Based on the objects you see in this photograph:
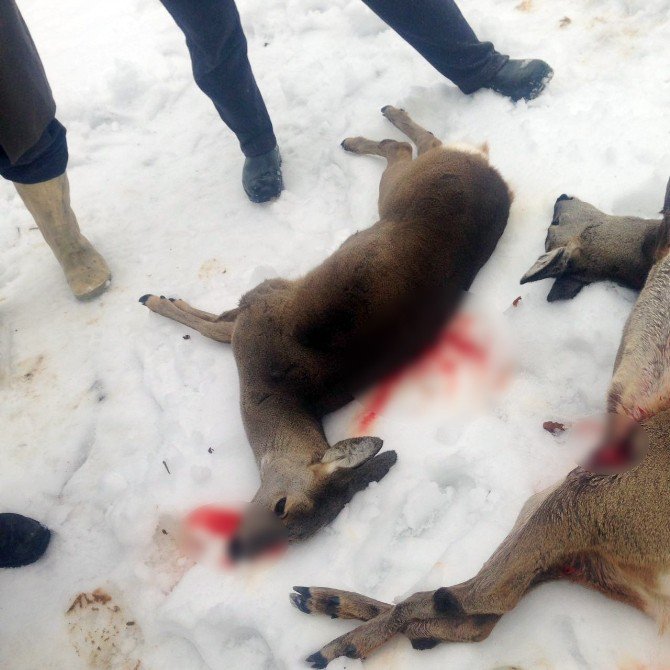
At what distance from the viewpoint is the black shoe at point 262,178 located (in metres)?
4.76

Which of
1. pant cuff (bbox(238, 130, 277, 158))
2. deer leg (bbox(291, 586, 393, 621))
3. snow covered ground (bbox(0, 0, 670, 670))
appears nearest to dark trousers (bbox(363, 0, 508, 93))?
snow covered ground (bbox(0, 0, 670, 670))

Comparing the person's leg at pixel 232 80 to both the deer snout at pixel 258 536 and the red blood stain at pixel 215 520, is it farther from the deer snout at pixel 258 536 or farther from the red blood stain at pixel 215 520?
the deer snout at pixel 258 536

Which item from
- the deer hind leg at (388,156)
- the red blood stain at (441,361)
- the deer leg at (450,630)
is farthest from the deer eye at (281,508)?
the deer hind leg at (388,156)

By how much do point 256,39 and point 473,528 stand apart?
4.63m

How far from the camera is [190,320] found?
418cm

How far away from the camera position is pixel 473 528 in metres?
3.02

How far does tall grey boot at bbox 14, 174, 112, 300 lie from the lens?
164 inches

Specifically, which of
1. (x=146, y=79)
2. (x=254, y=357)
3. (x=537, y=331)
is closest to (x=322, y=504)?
(x=254, y=357)

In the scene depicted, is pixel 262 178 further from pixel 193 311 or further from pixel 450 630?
pixel 450 630

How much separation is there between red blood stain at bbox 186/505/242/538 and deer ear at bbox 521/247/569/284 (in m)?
1.94

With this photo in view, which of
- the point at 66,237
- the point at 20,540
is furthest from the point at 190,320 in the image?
the point at 20,540

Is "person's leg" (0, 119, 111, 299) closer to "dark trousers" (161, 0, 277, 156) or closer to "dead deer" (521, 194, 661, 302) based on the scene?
"dark trousers" (161, 0, 277, 156)

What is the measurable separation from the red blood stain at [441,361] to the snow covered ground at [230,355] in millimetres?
117

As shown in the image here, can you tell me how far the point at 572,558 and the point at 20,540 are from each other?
258 cm
